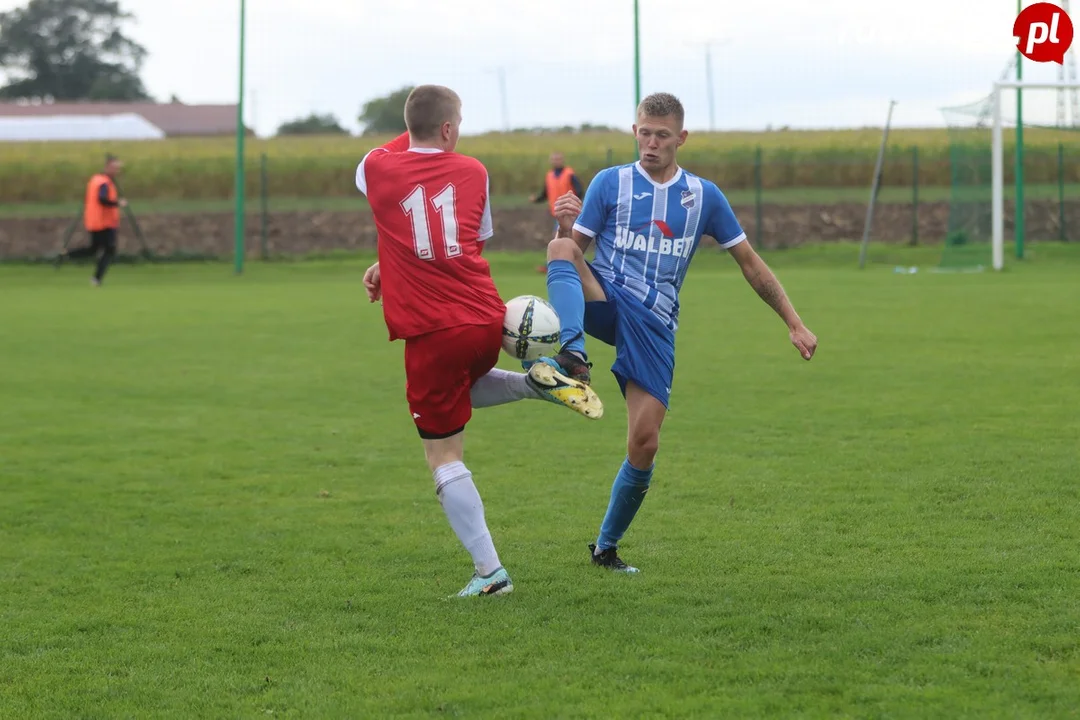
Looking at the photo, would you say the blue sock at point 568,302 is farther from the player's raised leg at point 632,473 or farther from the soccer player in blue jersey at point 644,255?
the player's raised leg at point 632,473

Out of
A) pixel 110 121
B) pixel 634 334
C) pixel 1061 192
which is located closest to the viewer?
pixel 634 334

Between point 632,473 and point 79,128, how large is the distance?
67646mm

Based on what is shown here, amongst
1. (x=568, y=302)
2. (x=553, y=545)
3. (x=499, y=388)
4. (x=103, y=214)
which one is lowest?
(x=553, y=545)

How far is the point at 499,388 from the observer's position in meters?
5.04

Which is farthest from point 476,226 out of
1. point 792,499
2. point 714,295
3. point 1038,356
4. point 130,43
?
point 130,43

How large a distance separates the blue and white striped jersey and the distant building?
59.3 m

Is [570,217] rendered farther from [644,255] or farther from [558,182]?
[558,182]

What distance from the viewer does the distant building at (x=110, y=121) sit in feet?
217

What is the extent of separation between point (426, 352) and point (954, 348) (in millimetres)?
8736

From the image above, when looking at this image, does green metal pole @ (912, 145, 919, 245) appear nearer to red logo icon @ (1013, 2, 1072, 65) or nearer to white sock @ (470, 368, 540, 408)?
red logo icon @ (1013, 2, 1072, 65)

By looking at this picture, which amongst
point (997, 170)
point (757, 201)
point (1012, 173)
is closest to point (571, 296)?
point (997, 170)

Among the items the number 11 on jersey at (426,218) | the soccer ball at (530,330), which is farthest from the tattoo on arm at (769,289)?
the number 11 on jersey at (426,218)

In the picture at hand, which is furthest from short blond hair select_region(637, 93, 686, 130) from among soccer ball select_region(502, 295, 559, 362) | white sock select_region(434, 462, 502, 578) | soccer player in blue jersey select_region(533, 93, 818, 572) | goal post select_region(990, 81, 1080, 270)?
goal post select_region(990, 81, 1080, 270)

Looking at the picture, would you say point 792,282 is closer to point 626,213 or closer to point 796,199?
point 796,199
